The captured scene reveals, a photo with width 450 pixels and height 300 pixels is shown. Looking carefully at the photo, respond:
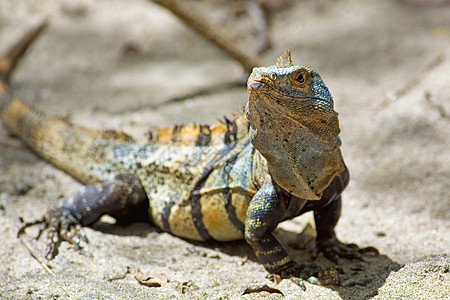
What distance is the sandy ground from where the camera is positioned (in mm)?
3406

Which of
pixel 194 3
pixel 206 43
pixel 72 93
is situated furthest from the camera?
pixel 194 3

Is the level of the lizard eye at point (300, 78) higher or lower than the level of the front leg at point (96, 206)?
higher

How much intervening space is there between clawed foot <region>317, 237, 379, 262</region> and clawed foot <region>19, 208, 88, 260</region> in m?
1.90

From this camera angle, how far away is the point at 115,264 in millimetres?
3662

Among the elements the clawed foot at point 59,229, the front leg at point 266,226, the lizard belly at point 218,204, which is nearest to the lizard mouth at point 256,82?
the front leg at point 266,226

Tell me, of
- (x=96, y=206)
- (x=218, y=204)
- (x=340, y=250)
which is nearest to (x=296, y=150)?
(x=218, y=204)

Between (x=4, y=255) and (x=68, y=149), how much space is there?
1.64 m

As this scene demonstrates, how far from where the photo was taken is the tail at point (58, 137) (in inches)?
191

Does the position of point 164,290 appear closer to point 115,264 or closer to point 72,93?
point 115,264

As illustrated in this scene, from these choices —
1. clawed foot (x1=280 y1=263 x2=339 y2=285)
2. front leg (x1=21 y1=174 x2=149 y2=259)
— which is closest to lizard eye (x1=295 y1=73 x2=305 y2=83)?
clawed foot (x1=280 y1=263 x2=339 y2=285)

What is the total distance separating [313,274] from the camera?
3.55 m

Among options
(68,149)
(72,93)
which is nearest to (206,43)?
(72,93)

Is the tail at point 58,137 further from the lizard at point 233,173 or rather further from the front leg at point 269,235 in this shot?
the front leg at point 269,235

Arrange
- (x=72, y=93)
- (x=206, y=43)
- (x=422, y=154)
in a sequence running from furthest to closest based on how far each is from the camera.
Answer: (x=206, y=43) < (x=72, y=93) < (x=422, y=154)
